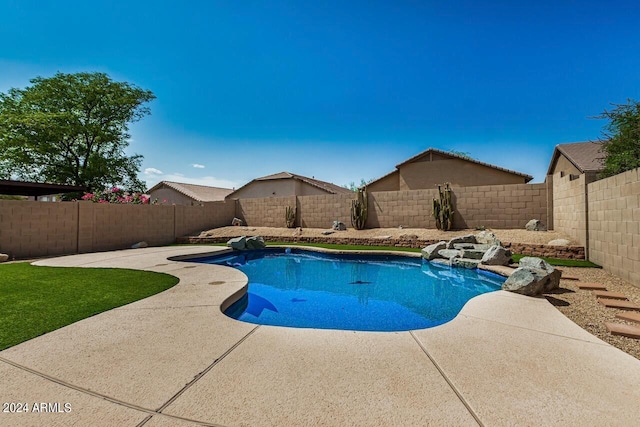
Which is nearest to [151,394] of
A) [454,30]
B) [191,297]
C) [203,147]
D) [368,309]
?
[191,297]

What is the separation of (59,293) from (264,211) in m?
12.2

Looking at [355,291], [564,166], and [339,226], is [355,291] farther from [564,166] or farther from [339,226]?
[564,166]

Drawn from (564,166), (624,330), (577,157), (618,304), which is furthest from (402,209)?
(564,166)

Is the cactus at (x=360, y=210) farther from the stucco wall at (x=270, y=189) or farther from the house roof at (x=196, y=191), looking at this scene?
the house roof at (x=196, y=191)

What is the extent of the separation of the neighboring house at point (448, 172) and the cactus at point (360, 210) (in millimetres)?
6597

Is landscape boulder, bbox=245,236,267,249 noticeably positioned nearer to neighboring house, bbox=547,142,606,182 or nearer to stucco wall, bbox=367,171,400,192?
stucco wall, bbox=367,171,400,192

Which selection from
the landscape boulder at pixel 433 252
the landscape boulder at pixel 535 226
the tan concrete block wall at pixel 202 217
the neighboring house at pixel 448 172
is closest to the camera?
the landscape boulder at pixel 433 252

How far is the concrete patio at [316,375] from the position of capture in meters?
1.78

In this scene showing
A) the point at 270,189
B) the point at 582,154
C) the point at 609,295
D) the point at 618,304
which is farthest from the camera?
the point at 270,189

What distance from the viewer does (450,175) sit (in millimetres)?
18094

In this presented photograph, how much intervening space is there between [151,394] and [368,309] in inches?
149

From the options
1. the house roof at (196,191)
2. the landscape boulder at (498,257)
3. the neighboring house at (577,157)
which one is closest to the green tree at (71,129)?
the house roof at (196,191)

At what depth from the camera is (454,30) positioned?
9.31m

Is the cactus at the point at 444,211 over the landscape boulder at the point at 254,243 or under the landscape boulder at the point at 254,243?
over
